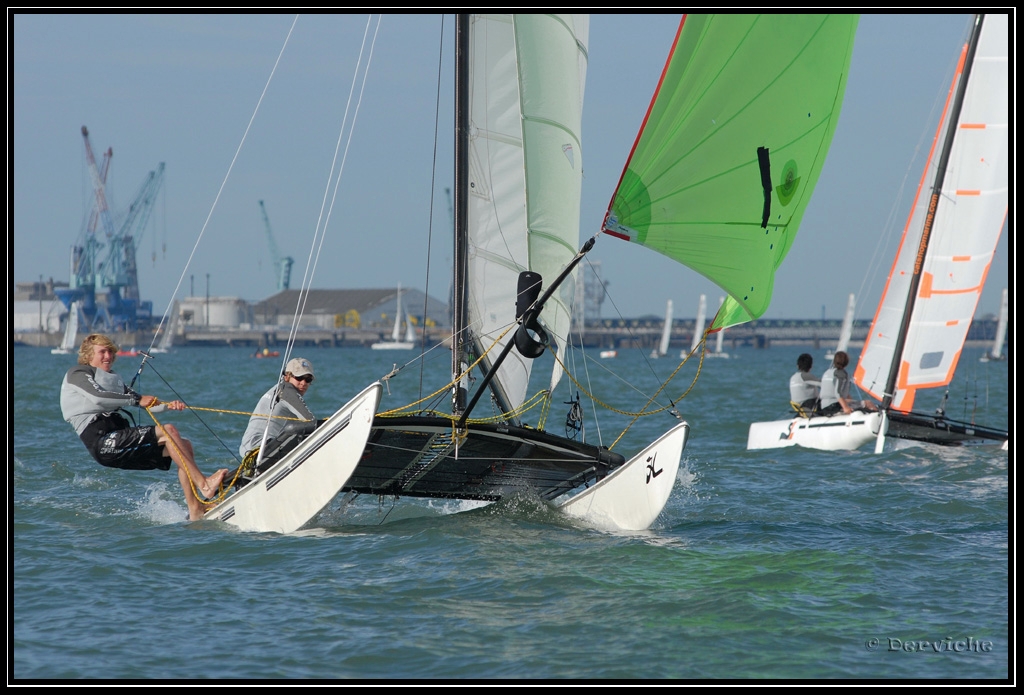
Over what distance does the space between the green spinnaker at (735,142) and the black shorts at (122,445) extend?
341 centimetres

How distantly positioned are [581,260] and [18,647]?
3983mm

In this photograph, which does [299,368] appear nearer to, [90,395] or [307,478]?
[307,478]

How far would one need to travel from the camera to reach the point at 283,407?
7.36 meters

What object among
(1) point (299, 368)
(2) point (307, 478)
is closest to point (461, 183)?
(1) point (299, 368)

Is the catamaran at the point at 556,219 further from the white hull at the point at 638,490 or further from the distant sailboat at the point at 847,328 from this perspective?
the distant sailboat at the point at 847,328

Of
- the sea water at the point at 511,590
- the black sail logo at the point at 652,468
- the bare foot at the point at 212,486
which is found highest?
the black sail logo at the point at 652,468

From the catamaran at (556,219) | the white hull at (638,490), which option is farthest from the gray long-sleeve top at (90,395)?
the white hull at (638,490)

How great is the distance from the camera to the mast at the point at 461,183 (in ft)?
26.5

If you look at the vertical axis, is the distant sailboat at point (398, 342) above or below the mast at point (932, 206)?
below

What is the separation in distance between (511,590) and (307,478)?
1737mm

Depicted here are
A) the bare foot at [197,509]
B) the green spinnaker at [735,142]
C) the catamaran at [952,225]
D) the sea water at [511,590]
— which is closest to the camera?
the sea water at [511,590]

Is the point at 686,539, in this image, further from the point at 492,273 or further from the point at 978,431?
the point at 978,431
